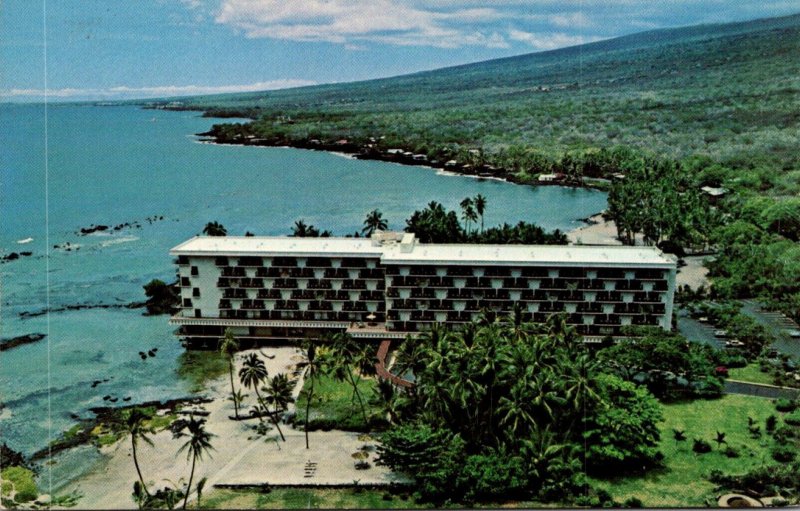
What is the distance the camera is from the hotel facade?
2664 cm

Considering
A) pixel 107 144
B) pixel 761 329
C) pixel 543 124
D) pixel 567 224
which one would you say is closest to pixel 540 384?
pixel 761 329

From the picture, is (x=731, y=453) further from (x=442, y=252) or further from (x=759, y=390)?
(x=442, y=252)

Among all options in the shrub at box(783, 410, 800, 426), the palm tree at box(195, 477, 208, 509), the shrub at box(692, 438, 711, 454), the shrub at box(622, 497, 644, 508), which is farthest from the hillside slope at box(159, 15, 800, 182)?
the palm tree at box(195, 477, 208, 509)

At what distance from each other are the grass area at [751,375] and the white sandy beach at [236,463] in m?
11.9

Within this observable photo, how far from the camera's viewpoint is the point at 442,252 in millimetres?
27844

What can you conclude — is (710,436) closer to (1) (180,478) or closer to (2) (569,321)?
(2) (569,321)

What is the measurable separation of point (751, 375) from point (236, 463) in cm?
1602

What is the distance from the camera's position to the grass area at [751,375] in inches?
979

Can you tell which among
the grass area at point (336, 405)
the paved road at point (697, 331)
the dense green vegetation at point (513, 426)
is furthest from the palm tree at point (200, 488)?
the paved road at point (697, 331)

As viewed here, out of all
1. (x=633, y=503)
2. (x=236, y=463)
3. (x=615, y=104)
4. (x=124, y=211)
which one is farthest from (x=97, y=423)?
(x=615, y=104)

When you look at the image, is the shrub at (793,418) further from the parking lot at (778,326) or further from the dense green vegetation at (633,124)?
the dense green vegetation at (633,124)

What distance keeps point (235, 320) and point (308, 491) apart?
419 inches

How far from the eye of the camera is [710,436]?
70.6ft

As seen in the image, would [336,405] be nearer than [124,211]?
Yes
